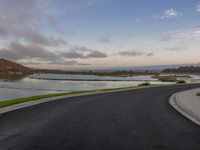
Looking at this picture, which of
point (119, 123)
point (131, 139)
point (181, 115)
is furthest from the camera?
point (181, 115)

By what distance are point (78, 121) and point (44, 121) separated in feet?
3.96

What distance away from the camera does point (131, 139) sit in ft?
19.8

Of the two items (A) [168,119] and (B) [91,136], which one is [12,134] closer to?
(B) [91,136]

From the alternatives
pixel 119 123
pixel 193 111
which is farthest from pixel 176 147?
pixel 193 111

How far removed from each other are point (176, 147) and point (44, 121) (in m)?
4.70

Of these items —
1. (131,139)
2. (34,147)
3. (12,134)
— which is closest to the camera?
(34,147)

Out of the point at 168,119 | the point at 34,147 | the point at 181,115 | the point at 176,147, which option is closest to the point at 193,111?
the point at 181,115

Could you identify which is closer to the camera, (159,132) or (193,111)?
(159,132)

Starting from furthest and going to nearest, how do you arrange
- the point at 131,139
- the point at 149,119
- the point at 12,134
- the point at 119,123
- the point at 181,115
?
1. the point at 181,115
2. the point at 149,119
3. the point at 119,123
4. the point at 12,134
5. the point at 131,139

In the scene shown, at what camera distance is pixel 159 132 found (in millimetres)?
6801

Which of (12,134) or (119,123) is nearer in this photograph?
(12,134)

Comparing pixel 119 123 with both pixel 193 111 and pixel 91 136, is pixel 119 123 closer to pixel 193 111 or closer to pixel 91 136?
pixel 91 136

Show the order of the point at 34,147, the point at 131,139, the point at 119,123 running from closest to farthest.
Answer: the point at 34,147, the point at 131,139, the point at 119,123

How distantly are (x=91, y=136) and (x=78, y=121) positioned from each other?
6.72 feet
